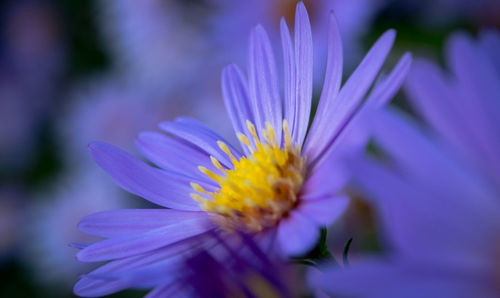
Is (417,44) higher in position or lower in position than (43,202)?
lower

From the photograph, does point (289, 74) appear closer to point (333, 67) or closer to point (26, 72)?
point (333, 67)

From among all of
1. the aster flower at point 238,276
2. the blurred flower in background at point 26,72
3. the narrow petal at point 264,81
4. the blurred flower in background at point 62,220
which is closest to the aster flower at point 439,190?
the aster flower at point 238,276

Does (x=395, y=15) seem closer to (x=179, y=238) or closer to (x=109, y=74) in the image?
(x=109, y=74)

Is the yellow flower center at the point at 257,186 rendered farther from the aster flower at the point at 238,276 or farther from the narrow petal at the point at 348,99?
the aster flower at the point at 238,276

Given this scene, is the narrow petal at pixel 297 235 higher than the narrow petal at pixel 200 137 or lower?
lower

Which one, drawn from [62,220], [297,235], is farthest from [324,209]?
[62,220]

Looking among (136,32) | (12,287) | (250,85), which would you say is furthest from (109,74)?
(250,85)

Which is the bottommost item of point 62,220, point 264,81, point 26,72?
point 264,81
